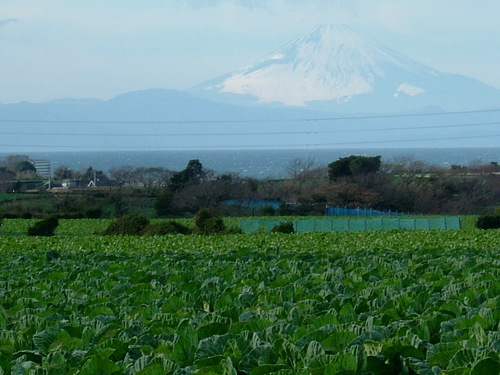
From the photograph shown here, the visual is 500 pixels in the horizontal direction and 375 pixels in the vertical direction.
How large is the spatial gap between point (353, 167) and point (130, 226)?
45.8 meters

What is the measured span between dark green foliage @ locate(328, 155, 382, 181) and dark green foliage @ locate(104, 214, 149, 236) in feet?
146

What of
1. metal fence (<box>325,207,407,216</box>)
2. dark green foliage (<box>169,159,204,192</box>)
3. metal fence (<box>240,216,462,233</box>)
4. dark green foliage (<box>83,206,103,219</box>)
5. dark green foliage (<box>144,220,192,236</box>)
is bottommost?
metal fence (<box>325,207,407,216</box>)

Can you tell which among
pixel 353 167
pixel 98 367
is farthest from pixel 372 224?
pixel 98 367

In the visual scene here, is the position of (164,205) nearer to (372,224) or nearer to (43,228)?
(43,228)

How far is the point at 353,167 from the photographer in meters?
86.9

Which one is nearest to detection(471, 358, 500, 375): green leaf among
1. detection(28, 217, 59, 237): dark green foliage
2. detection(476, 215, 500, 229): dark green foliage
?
detection(476, 215, 500, 229): dark green foliage

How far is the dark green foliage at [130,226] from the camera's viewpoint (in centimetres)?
4441

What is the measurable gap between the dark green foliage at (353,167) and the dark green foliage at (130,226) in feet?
146

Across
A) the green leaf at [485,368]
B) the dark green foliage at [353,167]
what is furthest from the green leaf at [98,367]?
the dark green foliage at [353,167]

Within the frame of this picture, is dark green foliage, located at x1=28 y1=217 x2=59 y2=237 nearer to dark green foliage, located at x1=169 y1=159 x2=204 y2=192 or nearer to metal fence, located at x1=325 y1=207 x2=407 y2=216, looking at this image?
metal fence, located at x1=325 y1=207 x2=407 y2=216

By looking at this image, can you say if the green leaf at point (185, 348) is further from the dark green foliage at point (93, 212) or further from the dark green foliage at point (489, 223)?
the dark green foliage at point (93, 212)

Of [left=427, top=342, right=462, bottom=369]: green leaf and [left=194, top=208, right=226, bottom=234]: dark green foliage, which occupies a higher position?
[left=427, top=342, right=462, bottom=369]: green leaf

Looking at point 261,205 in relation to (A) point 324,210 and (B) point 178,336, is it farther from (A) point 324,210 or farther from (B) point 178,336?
(B) point 178,336

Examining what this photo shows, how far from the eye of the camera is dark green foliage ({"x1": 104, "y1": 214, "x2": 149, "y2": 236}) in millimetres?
44406
